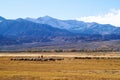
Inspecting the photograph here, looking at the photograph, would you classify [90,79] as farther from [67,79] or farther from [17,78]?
[17,78]

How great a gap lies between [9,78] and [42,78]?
4888 millimetres

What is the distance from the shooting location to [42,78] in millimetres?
49375

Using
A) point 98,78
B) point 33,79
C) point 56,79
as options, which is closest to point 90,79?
point 98,78

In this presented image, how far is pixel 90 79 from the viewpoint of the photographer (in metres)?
47.3

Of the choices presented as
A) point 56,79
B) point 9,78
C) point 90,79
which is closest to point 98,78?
point 90,79

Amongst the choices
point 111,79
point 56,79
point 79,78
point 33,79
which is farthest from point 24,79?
point 111,79

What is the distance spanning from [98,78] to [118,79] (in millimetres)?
2947

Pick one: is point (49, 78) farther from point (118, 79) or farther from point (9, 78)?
point (118, 79)

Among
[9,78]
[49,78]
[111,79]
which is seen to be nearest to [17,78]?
[9,78]

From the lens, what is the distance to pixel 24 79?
159ft

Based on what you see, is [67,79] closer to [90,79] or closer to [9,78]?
[90,79]

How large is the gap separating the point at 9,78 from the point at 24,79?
2.63 meters

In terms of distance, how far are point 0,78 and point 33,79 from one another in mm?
5144

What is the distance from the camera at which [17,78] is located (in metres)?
49.6
